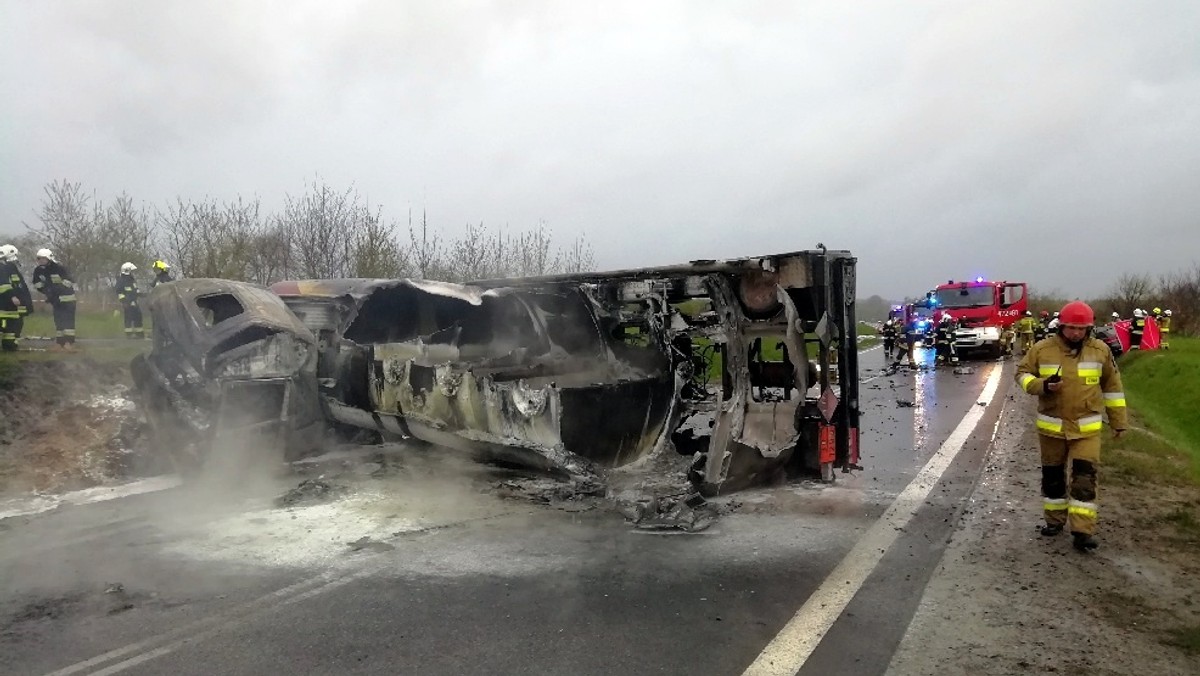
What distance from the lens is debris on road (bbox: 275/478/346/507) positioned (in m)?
5.97

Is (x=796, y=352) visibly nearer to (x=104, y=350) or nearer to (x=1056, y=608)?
(x=1056, y=608)

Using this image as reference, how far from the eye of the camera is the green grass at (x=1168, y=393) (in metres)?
11.2

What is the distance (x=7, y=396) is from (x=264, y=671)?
21.4 ft

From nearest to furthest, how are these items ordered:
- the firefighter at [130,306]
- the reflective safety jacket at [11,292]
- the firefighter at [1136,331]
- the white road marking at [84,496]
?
the white road marking at [84,496] < the reflective safety jacket at [11,292] < the firefighter at [130,306] < the firefighter at [1136,331]

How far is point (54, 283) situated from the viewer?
438 inches

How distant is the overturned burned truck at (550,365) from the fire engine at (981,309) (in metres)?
16.2

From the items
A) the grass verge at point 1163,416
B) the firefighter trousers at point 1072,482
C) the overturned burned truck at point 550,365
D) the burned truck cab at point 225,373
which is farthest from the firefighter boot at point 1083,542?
the burned truck cab at point 225,373

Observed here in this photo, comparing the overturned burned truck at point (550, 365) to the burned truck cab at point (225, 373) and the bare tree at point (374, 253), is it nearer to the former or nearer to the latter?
the burned truck cab at point (225, 373)

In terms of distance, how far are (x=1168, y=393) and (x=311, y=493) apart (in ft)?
51.0

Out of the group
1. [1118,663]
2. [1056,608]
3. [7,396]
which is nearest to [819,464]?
[1056,608]

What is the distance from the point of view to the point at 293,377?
7066 millimetres

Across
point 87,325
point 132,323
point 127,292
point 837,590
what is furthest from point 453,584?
point 87,325

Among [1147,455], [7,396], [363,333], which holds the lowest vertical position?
[1147,455]

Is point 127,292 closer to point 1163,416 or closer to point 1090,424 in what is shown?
point 1090,424
